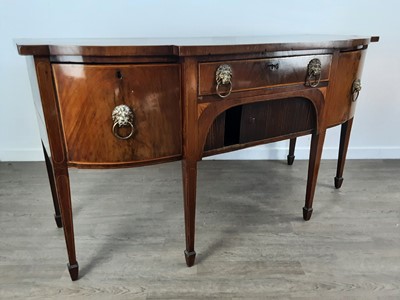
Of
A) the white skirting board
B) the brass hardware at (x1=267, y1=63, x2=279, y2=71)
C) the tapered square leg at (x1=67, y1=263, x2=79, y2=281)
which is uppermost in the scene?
the brass hardware at (x1=267, y1=63, x2=279, y2=71)

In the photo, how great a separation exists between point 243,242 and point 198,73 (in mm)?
714

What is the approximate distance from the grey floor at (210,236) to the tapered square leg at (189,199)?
0.21ft

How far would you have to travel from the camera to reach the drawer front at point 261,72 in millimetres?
878

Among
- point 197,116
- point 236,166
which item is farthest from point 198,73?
point 236,166

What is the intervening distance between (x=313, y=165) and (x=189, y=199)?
57 centimetres

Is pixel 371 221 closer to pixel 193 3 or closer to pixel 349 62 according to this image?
pixel 349 62

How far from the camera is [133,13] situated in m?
1.64

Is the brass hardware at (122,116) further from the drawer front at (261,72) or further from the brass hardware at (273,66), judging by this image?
the brass hardware at (273,66)

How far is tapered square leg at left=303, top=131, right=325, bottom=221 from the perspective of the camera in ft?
4.04

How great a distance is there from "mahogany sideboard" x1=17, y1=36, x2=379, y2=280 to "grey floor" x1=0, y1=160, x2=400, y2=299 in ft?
0.40

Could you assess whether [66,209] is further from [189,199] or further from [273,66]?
[273,66]

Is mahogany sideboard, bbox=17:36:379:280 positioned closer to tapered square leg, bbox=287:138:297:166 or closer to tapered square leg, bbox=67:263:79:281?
tapered square leg, bbox=67:263:79:281

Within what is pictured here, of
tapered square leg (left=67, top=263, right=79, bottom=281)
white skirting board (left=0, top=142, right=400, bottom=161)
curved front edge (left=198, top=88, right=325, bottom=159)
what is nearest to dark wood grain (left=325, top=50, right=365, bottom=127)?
curved front edge (left=198, top=88, right=325, bottom=159)

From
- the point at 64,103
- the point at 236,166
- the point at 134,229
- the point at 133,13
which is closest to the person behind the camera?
the point at 64,103
